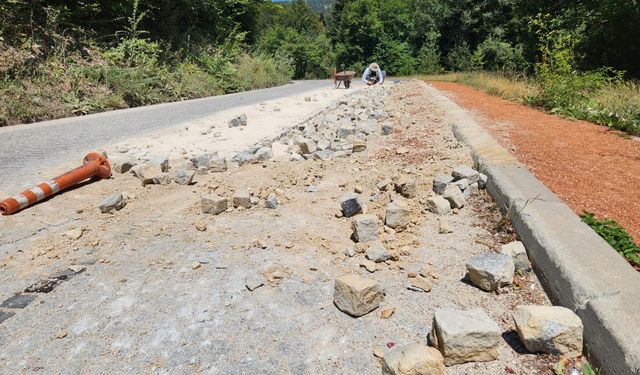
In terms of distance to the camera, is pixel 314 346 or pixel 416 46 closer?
pixel 314 346

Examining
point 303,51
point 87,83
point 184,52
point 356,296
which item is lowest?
point 356,296

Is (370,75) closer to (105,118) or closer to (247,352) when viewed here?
(105,118)

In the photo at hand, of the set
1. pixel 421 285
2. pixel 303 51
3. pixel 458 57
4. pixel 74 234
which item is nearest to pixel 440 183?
pixel 421 285

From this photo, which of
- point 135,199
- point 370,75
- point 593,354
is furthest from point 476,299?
point 370,75

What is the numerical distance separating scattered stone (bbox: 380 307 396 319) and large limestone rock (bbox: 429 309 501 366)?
0.32 meters

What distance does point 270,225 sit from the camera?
2740mm

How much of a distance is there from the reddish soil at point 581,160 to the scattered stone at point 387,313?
1.53 meters

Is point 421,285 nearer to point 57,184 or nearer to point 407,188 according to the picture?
point 407,188

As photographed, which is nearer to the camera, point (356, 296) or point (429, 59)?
point (356, 296)

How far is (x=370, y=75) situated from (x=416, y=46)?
2025cm

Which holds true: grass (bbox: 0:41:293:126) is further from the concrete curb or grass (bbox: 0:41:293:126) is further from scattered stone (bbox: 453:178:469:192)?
the concrete curb

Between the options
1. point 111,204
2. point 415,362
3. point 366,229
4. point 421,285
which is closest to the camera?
point 415,362

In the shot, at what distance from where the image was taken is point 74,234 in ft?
8.64

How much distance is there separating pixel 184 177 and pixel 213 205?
0.86m
